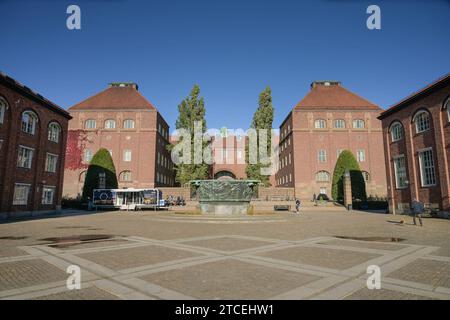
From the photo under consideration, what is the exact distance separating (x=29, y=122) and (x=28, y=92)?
2802 millimetres

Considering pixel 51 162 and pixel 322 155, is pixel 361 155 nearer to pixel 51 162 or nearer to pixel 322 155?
pixel 322 155

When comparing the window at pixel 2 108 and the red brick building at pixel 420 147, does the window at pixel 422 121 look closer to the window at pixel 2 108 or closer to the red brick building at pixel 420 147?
the red brick building at pixel 420 147

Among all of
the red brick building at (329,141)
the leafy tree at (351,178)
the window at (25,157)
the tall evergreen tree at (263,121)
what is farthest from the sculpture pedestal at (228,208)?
the red brick building at (329,141)

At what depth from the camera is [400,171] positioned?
90.5 feet

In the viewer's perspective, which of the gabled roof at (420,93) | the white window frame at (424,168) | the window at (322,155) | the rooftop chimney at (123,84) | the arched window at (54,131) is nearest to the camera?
the gabled roof at (420,93)

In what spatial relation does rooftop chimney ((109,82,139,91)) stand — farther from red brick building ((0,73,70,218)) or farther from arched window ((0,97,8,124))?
arched window ((0,97,8,124))

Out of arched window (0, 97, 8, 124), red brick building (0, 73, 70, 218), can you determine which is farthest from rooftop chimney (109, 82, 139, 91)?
arched window (0, 97, 8, 124)

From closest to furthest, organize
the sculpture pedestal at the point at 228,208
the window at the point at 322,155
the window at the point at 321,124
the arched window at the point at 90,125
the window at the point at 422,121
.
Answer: the sculpture pedestal at the point at 228,208
the window at the point at 422,121
the window at the point at 322,155
the arched window at the point at 90,125
the window at the point at 321,124

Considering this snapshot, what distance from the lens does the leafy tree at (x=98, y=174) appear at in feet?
124

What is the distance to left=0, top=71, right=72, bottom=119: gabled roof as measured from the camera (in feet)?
73.4

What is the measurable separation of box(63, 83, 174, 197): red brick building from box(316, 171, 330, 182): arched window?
90.4 feet

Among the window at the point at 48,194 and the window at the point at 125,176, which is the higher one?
the window at the point at 125,176

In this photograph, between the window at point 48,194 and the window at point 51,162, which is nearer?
the window at point 48,194

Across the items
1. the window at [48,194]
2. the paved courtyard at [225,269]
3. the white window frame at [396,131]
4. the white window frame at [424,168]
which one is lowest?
the paved courtyard at [225,269]
